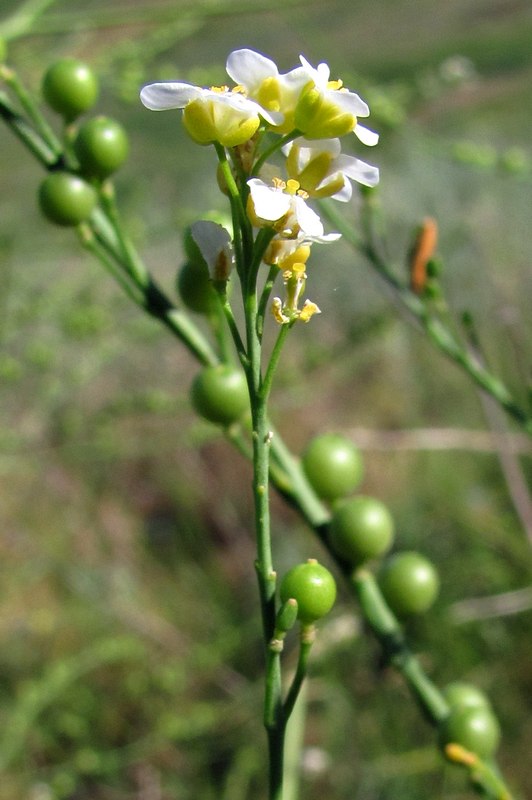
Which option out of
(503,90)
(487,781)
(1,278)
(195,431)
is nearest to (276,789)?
(487,781)

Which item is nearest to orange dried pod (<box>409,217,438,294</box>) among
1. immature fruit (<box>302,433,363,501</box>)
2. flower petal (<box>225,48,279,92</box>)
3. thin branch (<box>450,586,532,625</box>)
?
immature fruit (<box>302,433,363,501</box>)

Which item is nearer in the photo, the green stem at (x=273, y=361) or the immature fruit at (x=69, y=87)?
the green stem at (x=273, y=361)

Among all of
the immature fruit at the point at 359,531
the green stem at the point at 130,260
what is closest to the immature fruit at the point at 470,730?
the immature fruit at the point at 359,531

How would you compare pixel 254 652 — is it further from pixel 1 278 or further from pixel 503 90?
pixel 503 90

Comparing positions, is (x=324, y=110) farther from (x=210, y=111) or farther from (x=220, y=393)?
(x=220, y=393)

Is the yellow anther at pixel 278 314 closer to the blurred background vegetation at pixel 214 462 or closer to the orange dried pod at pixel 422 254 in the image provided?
the orange dried pod at pixel 422 254

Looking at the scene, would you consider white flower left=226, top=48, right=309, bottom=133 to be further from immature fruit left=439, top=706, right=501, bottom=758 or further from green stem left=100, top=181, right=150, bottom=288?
immature fruit left=439, top=706, right=501, bottom=758

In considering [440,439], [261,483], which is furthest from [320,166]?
[440,439]
